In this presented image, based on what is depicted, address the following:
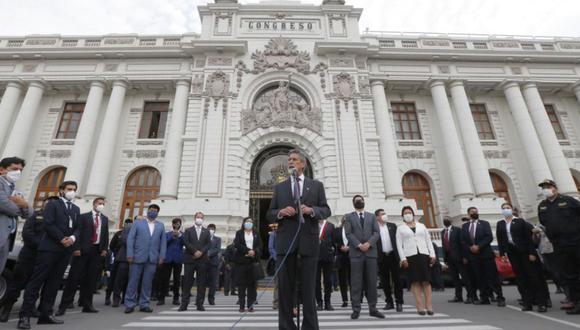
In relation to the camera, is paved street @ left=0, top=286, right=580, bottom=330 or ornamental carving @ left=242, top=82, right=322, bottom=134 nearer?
paved street @ left=0, top=286, right=580, bottom=330

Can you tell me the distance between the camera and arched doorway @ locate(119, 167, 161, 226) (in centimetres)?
1634

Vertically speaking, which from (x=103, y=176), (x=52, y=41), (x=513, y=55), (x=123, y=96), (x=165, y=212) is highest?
(x=52, y=41)

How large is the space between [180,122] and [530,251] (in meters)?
15.9

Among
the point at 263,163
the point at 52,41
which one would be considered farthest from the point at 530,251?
the point at 52,41

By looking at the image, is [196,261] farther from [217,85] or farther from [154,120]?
[154,120]

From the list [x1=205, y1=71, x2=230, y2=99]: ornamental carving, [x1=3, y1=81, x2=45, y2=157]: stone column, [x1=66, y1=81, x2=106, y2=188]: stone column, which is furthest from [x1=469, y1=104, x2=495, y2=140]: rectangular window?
[x1=3, y1=81, x2=45, y2=157]: stone column

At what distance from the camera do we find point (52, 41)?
747 inches

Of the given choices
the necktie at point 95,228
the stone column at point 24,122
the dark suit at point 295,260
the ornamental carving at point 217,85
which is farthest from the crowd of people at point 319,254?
→ the stone column at point 24,122

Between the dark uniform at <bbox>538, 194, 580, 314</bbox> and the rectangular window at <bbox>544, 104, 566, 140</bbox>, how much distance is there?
A: 18557 millimetres

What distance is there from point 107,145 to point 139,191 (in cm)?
300

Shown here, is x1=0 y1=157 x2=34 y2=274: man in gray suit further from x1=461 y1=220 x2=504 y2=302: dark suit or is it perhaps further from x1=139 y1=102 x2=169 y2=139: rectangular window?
x1=139 y1=102 x2=169 y2=139: rectangular window

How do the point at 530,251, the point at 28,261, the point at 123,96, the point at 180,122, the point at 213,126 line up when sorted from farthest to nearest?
the point at 123,96
the point at 180,122
the point at 213,126
the point at 530,251
the point at 28,261

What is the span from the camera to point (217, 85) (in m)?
16.6

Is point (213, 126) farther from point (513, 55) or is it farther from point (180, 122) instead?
point (513, 55)
